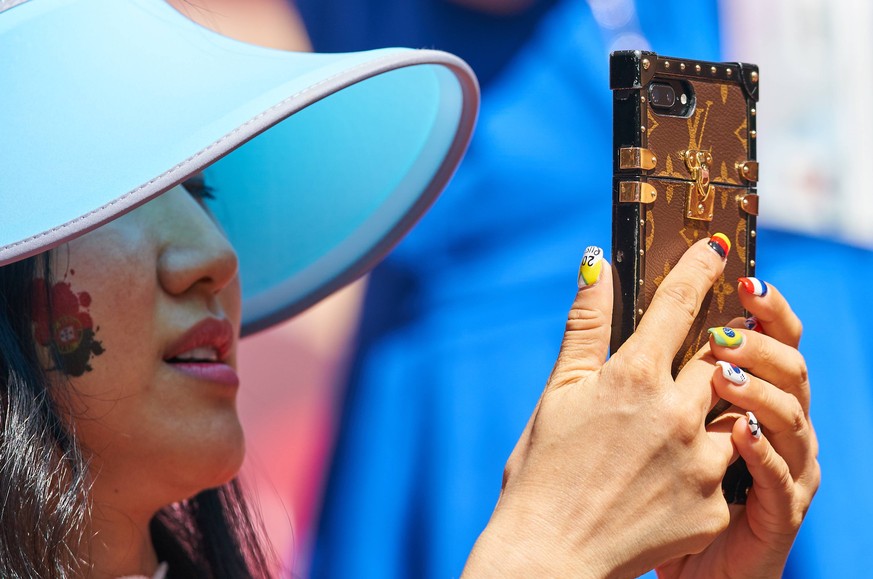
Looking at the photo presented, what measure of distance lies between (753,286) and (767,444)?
0.14 m

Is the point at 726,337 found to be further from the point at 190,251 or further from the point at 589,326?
the point at 190,251

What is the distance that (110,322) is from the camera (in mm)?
905

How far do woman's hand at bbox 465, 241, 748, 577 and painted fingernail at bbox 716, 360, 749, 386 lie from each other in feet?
0.06

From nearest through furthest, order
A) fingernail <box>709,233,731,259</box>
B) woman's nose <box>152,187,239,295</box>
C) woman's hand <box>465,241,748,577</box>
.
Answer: woman's hand <box>465,241,748,577</box> → fingernail <box>709,233,731,259</box> → woman's nose <box>152,187,239,295</box>

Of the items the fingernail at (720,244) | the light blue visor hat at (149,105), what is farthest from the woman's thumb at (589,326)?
the light blue visor hat at (149,105)

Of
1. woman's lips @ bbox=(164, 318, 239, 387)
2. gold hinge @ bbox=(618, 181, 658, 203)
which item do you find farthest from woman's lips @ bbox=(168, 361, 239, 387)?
gold hinge @ bbox=(618, 181, 658, 203)

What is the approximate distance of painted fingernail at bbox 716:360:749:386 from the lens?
2.49 ft

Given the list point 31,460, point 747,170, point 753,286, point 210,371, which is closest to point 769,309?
point 753,286

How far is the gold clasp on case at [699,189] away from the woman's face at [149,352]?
0.48 meters

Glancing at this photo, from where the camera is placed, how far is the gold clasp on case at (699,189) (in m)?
0.83

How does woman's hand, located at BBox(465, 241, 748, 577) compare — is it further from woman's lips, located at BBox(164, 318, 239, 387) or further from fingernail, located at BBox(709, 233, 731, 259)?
woman's lips, located at BBox(164, 318, 239, 387)

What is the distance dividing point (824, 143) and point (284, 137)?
0.88m

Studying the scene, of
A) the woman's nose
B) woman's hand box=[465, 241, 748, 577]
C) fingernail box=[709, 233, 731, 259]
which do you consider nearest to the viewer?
woman's hand box=[465, 241, 748, 577]

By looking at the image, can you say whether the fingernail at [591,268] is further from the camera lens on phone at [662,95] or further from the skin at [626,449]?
the camera lens on phone at [662,95]
